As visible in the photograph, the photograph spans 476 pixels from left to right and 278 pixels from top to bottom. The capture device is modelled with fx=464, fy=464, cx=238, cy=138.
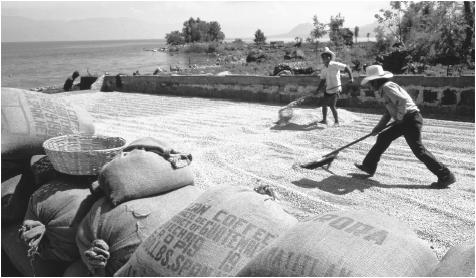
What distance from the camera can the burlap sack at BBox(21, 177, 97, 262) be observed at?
2941 mm

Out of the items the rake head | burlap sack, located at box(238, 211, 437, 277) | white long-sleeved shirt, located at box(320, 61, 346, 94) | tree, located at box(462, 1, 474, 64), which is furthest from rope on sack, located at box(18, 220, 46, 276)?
tree, located at box(462, 1, 474, 64)

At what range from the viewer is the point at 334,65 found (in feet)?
27.2

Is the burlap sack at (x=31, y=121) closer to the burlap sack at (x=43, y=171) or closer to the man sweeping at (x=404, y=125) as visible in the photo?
the burlap sack at (x=43, y=171)

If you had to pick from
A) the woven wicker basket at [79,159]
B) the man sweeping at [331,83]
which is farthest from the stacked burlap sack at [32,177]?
the man sweeping at [331,83]

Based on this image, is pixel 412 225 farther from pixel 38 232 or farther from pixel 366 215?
pixel 38 232

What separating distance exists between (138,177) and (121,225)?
34 centimetres

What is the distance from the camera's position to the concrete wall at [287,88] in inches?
340

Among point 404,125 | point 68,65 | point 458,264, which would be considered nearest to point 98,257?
point 458,264

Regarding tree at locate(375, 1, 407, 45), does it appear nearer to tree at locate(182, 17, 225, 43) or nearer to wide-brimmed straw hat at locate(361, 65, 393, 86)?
wide-brimmed straw hat at locate(361, 65, 393, 86)

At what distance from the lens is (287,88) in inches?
429

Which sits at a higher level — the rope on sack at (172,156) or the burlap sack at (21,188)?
the rope on sack at (172,156)

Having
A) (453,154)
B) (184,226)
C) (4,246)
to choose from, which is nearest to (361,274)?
(184,226)

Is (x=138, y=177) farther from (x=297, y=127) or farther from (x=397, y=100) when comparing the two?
(x=297, y=127)

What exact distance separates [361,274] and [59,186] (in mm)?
2287
